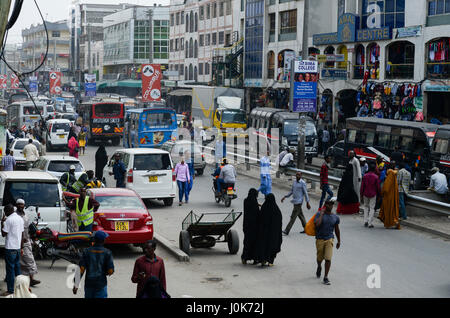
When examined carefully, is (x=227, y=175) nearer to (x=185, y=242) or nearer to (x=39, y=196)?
(x=185, y=242)

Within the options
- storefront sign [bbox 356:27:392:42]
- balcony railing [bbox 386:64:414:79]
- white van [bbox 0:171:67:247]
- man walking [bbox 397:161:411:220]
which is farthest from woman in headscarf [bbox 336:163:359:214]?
storefront sign [bbox 356:27:392:42]

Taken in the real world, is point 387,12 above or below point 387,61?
above

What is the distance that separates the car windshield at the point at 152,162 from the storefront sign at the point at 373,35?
23526 mm

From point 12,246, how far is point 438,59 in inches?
1244

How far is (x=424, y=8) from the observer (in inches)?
1582

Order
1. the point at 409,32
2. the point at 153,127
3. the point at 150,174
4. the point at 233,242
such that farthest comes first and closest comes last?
the point at 409,32 → the point at 153,127 → the point at 150,174 → the point at 233,242

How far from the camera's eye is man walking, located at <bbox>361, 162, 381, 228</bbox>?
1945 cm

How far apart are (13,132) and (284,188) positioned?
67.8 feet

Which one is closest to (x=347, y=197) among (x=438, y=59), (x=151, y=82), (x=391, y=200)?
(x=391, y=200)

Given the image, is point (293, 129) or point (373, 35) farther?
point (373, 35)

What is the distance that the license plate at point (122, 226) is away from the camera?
15.7 meters

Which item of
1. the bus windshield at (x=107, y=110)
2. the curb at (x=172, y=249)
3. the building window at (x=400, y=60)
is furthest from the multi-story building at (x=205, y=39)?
the curb at (x=172, y=249)

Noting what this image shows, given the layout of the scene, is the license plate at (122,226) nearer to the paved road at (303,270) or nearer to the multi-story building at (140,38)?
the paved road at (303,270)

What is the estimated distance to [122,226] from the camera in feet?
51.6
